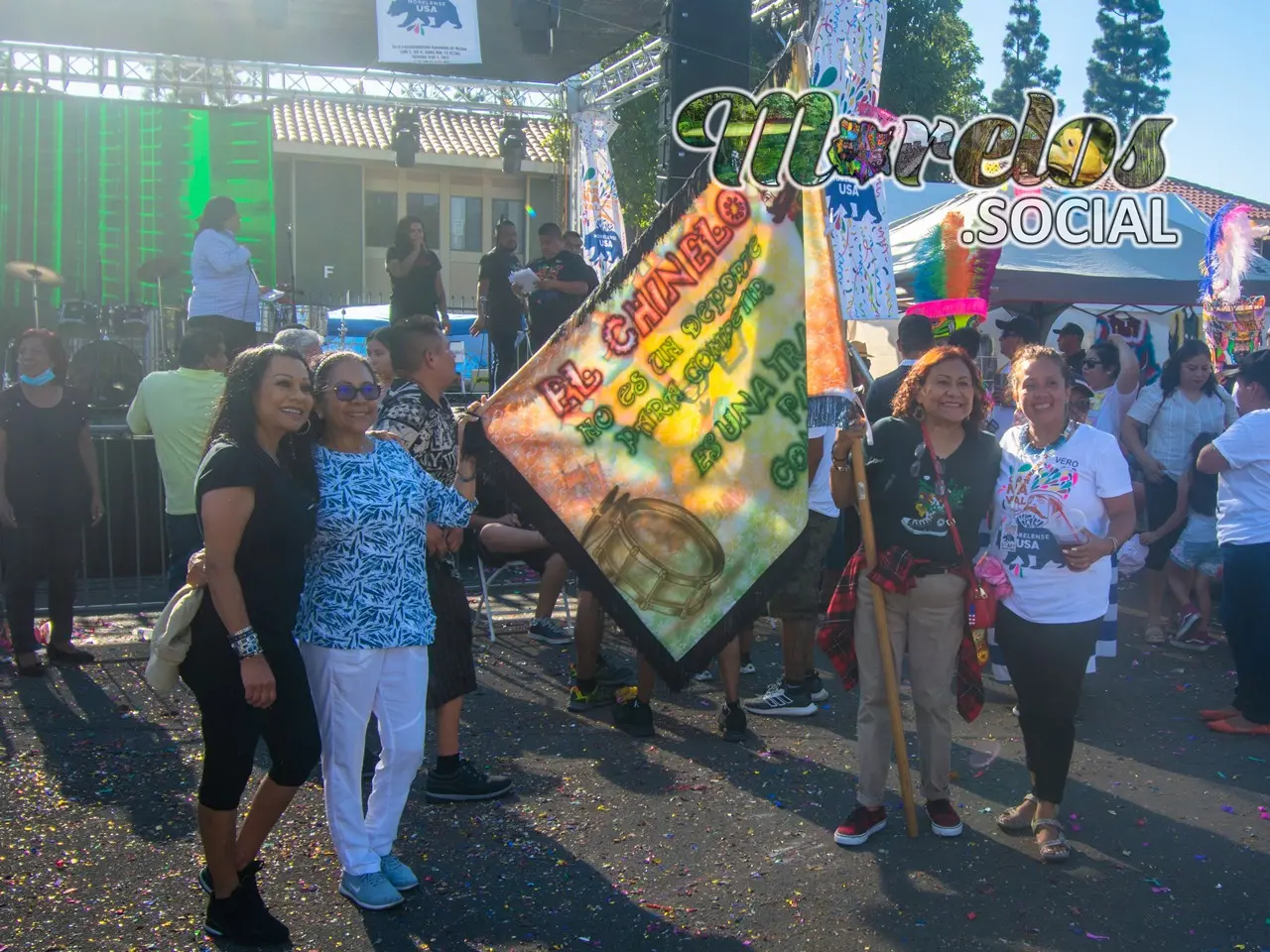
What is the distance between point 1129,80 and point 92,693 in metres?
57.8

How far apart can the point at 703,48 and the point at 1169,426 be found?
12.7 ft

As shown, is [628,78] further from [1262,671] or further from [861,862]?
[861,862]

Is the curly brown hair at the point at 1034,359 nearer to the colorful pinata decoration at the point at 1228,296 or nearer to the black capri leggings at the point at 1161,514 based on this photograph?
the black capri leggings at the point at 1161,514

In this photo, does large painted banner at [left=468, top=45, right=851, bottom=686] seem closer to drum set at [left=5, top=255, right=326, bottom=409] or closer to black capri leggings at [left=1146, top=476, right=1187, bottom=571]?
black capri leggings at [left=1146, top=476, right=1187, bottom=571]

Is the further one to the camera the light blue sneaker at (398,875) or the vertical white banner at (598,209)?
the vertical white banner at (598,209)

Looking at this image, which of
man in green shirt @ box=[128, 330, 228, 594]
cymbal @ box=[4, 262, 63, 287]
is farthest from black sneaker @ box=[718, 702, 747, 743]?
cymbal @ box=[4, 262, 63, 287]

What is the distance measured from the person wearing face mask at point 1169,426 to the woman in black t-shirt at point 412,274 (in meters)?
6.25

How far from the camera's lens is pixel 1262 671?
19.2 ft

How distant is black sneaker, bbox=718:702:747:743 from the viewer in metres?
5.59

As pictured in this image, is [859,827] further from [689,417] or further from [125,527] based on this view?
[125,527]

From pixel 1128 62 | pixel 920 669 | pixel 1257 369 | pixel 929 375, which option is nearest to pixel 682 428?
pixel 929 375

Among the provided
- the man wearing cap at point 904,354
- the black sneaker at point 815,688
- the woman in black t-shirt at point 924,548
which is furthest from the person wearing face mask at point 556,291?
the woman in black t-shirt at point 924,548

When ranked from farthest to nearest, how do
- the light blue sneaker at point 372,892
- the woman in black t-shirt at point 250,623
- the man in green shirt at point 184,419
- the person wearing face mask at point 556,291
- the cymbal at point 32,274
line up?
the cymbal at point 32,274
the person wearing face mask at point 556,291
the man in green shirt at point 184,419
the light blue sneaker at point 372,892
the woman in black t-shirt at point 250,623

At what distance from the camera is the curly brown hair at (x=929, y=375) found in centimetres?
443
